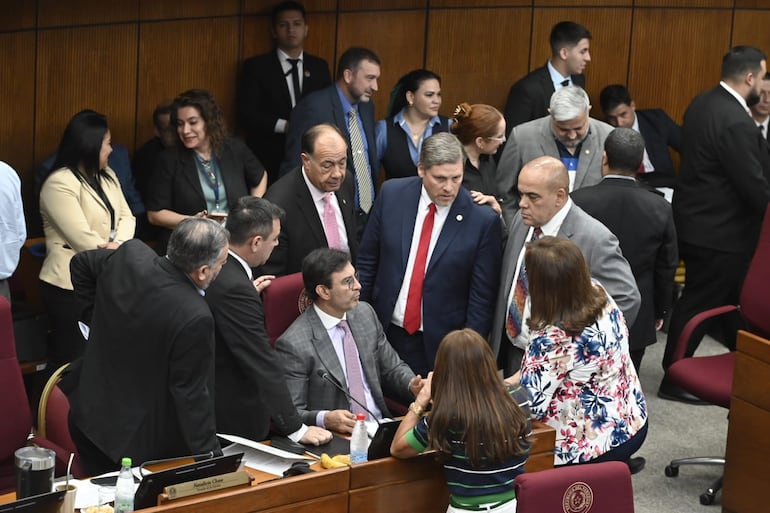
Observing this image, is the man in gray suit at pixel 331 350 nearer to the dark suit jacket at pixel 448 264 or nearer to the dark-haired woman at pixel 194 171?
the dark suit jacket at pixel 448 264

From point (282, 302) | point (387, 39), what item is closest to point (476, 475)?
point (282, 302)

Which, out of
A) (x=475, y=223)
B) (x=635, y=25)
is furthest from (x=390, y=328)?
(x=635, y=25)

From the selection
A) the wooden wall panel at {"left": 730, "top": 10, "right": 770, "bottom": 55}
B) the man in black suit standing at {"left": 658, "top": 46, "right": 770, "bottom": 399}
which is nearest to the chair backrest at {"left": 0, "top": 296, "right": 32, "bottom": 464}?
the man in black suit standing at {"left": 658, "top": 46, "right": 770, "bottom": 399}

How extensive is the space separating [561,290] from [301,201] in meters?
1.70

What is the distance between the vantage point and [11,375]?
4.65m

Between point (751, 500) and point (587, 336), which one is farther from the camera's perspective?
point (751, 500)

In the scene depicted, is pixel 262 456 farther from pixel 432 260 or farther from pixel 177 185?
pixel 177 185

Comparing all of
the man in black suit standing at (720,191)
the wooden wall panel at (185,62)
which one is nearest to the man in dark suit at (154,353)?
the wooden wall panel at (185,62)

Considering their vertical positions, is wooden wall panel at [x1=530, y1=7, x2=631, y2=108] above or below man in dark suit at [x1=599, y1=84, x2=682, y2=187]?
above

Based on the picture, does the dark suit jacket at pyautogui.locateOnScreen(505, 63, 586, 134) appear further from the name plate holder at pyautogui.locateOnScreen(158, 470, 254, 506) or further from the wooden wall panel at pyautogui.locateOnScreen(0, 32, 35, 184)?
the name plate holder at pyautogui.locateOnScreen(158, 470, 254, 506)

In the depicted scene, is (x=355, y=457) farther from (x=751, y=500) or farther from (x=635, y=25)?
(x=635, y=25)

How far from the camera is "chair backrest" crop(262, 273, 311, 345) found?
16.7 feet

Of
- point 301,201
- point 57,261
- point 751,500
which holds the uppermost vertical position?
point 301,201

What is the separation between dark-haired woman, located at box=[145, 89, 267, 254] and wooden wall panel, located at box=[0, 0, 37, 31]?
0.90 m
